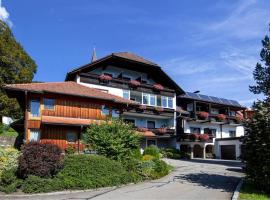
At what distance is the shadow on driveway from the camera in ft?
59.4

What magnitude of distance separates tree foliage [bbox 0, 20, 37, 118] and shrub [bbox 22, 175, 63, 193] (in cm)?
2949

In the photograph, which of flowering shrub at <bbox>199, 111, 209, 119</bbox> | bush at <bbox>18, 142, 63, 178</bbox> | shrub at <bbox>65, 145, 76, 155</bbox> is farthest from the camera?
flowering shrub at <bbox>199, 111, 209, 119</bbox>

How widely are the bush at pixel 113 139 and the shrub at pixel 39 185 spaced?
4874 millimetres

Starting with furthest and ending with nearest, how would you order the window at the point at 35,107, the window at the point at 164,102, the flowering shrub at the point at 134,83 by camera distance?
the window at the point at 164,102 < the flowering shrub at the point at 134,83 < the window at the point at 35,107

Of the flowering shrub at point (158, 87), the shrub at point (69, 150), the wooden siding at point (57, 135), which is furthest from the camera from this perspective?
the flowering shrub at point (158, 87)

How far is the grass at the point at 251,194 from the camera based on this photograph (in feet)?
48.2

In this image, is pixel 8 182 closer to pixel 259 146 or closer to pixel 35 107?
pixel 259 146

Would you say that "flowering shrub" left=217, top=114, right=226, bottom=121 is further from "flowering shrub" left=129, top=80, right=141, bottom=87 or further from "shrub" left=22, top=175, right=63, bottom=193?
"shrub" left=22, top=175, right=63, bottom=193

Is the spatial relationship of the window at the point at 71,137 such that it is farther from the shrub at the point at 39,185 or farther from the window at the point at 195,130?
the window at the point at 195,130

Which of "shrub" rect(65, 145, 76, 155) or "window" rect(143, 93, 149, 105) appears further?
"window" rect(143, 93, 149, 105)

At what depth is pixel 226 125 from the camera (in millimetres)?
53438

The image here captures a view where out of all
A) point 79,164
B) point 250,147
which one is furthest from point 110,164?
point 250,147

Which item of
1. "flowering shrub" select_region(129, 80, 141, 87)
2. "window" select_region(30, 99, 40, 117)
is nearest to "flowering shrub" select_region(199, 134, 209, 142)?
"flowering shrub" select_region(129, 80, 141, 87)

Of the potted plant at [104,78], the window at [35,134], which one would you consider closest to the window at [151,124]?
the potted plant at [104,78]
